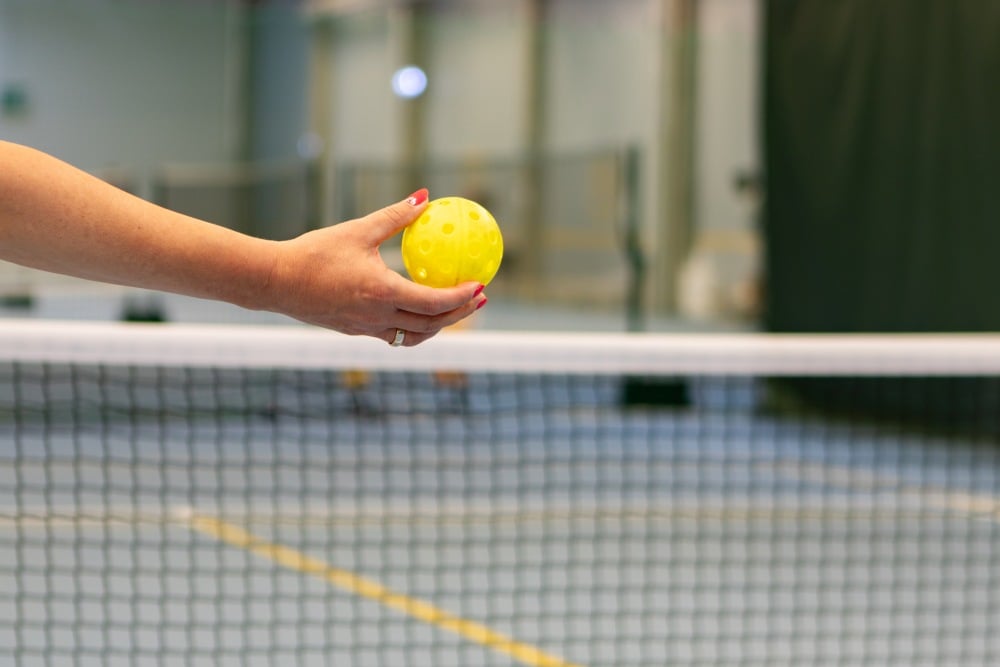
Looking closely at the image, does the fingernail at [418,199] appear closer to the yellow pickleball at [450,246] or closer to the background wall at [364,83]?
the yellow pickleball at [450,246]

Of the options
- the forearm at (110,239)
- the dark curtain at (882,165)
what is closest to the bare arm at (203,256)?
the forearm at (110,239)

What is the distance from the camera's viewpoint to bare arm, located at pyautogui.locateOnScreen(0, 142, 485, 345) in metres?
1.12

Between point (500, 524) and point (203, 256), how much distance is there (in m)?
3.70

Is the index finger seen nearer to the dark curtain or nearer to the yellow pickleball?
the yellow pickleball

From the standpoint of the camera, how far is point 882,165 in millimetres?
7586

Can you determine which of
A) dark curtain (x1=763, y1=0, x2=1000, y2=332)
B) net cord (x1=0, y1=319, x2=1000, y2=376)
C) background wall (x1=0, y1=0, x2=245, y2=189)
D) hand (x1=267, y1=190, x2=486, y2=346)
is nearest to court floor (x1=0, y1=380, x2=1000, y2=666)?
net cord (x1=0, y1=319, x2=1000, y2=376)

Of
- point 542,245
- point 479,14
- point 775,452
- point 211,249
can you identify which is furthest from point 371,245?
point 479,14

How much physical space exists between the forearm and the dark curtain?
21.4 ft

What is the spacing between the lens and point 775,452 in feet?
22.4

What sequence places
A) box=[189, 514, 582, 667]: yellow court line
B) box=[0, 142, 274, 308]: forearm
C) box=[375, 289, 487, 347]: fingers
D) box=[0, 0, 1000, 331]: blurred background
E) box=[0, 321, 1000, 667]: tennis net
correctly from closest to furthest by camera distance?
box=[0, 142, 274, 308]: forearm < box=[375, 289, 487, 347]: fingers < box=[0, 321, 1000, 667]: tennis net < box=[189, 514, 582, 667]: yellow court line < box=[0, 0, 1000, 331]: blurred background

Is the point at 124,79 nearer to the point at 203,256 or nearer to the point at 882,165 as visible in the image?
the point at 882,165

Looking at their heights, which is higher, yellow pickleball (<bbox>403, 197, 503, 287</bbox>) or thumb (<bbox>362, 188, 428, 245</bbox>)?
thumb (<bbox>362, 188, 428, 245</bbox>)

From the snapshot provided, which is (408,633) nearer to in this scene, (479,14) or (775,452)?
(775,452)

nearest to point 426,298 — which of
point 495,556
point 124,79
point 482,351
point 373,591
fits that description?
point 482,351
